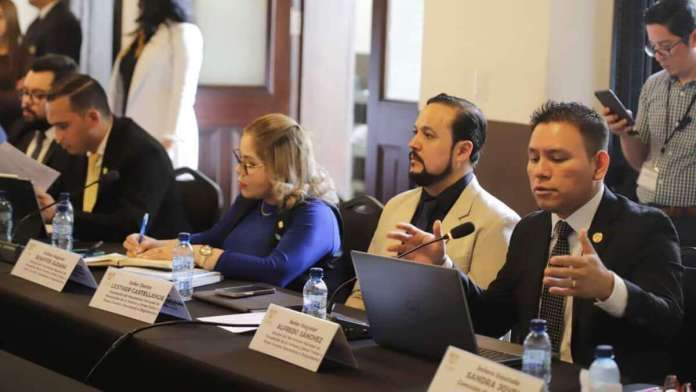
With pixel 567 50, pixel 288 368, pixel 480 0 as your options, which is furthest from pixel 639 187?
pixel 288 368

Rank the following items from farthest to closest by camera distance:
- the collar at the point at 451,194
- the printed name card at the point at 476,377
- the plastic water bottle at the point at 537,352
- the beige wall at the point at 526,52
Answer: the beige wall at the point at 526,52
the collar at the point at 451,194
the plastic water bottle at the point at 537,352
the printed name card at the point at 476,377

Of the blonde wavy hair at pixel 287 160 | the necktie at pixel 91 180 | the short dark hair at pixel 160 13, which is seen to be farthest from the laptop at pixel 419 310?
the short dark hair at pixel 160 13

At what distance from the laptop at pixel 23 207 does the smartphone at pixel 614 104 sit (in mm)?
1802

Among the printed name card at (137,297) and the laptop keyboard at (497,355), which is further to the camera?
the printed name card at (137,297)

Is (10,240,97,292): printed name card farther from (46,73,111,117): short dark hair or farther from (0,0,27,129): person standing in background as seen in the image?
(0,0,27,129): person standing in background

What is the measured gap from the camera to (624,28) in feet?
14.5

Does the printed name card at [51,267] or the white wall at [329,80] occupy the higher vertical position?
the white wall at [329,80]

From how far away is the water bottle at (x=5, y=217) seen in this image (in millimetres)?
3459

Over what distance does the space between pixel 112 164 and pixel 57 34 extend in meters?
2.18

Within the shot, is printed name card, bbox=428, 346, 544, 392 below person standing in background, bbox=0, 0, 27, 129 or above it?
below

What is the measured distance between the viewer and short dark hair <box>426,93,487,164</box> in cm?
311

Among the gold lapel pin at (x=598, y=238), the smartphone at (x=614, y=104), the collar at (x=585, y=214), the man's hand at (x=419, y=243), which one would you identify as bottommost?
the man's hand at (x=419, y=243)

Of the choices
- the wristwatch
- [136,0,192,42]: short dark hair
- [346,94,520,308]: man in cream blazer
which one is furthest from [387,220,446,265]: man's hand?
[136,0,192,42]: short dark hair

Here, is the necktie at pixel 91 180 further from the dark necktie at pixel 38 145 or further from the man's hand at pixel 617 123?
the man's hand at pixel 617 123
